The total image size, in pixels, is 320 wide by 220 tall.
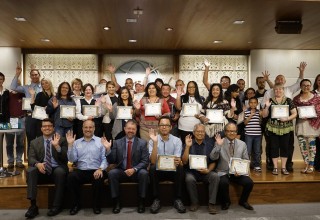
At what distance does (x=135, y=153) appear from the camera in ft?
14.1

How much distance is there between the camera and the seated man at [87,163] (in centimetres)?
412

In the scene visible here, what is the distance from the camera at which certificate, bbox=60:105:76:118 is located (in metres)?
4.82

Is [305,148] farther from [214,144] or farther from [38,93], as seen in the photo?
[38,93]

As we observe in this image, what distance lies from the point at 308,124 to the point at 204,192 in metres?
1.98

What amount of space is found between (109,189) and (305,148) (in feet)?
9.73

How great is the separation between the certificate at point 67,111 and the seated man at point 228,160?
6.58 ft

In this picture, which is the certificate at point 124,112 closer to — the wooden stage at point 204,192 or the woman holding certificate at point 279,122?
the wooden stage at point 204,192

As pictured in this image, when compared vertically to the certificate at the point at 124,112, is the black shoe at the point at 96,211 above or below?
below

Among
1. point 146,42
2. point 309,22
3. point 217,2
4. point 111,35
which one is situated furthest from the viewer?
point 146,42

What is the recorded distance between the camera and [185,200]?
4430 mm

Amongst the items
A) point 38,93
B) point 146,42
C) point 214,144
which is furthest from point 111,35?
point 214,144

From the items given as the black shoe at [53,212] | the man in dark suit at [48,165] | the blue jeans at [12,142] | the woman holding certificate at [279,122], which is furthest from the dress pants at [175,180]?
the blue jeans at [12,142]

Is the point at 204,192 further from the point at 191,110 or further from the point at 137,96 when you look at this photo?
the point at 137,96

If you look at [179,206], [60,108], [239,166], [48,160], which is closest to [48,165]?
[48,160]
